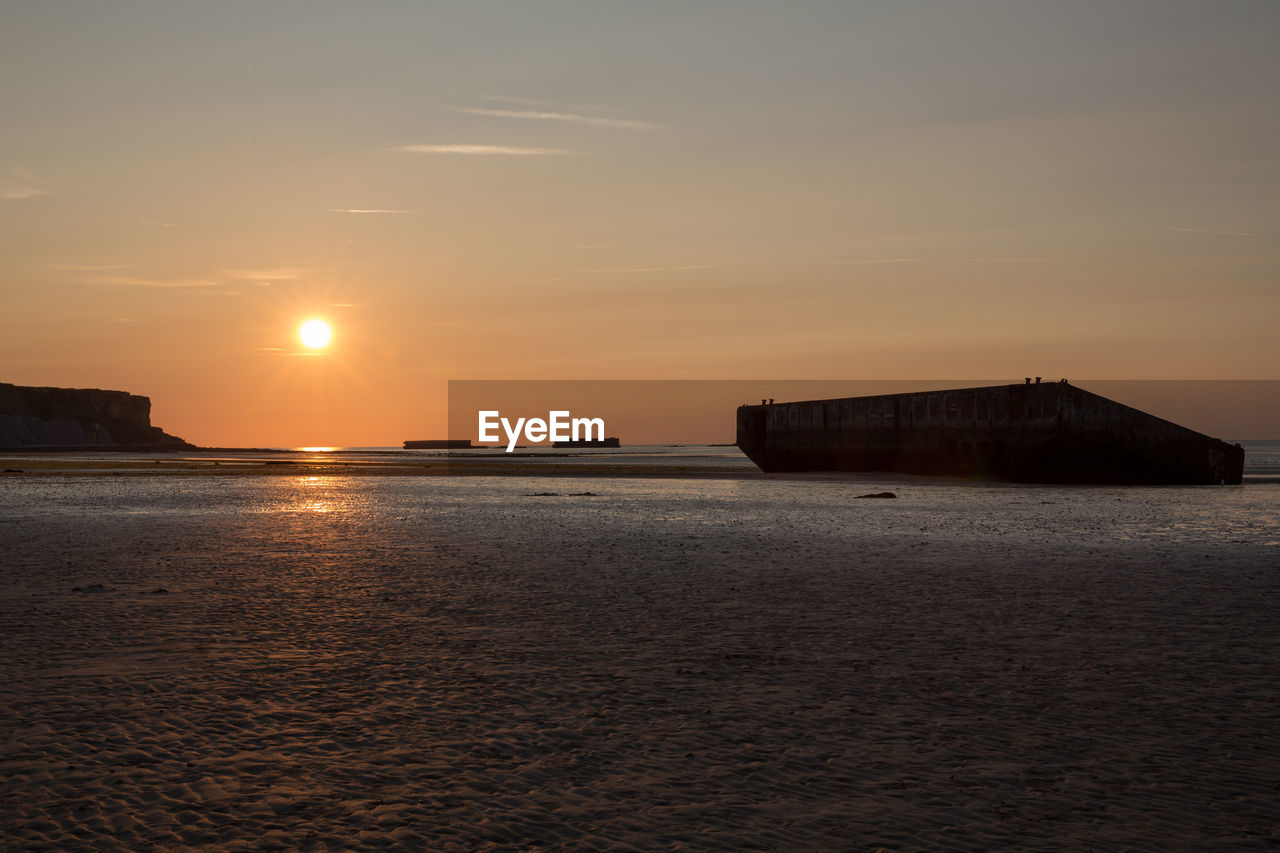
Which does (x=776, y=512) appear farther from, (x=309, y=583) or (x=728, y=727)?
(x=728, y=727)

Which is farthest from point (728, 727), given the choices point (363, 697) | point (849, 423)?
point (849, 423)

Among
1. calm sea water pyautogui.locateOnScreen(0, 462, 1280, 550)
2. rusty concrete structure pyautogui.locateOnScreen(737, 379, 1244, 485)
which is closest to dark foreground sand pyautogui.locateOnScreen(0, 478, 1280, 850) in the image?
calm sea water pyautogui.locateOnScreen(0, 462, 1280, 550)

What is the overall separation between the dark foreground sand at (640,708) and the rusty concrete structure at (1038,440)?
30393mm

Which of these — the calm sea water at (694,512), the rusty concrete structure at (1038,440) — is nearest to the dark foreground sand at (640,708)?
the calm sea water at (694,512)

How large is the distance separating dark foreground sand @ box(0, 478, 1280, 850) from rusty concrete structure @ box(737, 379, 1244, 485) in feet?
99.7

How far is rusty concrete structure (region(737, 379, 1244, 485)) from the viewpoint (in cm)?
4359

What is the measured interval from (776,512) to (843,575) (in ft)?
43.5

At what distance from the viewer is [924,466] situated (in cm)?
5200

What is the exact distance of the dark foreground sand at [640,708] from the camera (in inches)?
199

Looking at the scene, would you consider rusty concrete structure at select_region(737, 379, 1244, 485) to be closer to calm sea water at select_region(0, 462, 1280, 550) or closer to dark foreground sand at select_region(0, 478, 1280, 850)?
calm sea water at select_region(0, 462, 1280, 550)

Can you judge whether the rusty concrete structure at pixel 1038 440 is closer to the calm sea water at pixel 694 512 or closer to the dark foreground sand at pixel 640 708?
the calm sea water at pixel 694 512

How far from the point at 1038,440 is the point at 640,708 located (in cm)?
4117

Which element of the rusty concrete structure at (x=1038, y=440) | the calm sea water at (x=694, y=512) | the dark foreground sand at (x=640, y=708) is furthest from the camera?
the rusty concrete structure at (x=1038, y=440)

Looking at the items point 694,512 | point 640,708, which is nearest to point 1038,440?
point 694,512
